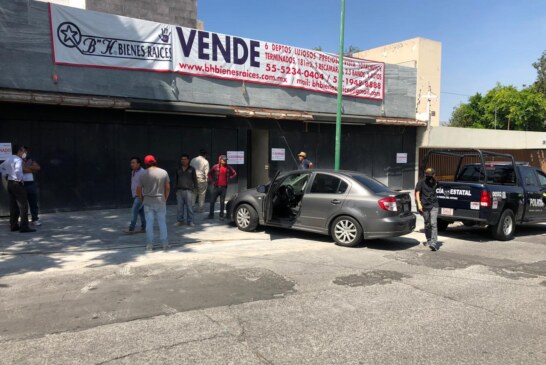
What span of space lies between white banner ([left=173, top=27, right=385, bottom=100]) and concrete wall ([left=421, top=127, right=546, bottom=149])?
3802 mm

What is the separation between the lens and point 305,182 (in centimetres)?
934

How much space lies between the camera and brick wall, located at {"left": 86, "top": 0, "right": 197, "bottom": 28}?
1725 cm

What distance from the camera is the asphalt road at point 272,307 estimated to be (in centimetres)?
384

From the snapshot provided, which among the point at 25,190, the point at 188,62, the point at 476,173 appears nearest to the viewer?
the point at 25,190

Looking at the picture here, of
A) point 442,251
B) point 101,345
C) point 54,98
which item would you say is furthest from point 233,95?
point 101,345

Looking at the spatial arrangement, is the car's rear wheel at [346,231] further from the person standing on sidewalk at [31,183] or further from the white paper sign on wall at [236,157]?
the white paper sign on wall at [236,157]

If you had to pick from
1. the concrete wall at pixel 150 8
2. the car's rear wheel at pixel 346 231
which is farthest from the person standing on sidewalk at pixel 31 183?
the concrete wall at pixel 150 8

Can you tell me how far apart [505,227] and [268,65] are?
9.23 metres

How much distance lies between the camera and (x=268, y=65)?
1536cm

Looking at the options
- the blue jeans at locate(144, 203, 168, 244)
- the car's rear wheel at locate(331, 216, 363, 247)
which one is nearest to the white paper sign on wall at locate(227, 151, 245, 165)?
the car's rear wheel at locate(331, 216, 363, 247)

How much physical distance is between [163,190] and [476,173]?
696 centimetres

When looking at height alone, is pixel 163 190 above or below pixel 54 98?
below

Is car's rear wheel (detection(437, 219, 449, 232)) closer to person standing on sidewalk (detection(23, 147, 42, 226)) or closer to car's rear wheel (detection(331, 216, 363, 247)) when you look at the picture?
car's rear wheel (detection(331, 216, 363, 247))

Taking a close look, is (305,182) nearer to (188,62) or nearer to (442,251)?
(442,251)
